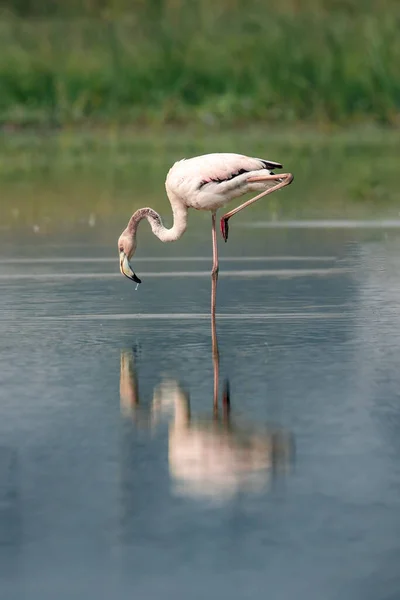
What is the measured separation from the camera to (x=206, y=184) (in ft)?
39.2

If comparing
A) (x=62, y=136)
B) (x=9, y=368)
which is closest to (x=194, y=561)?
(x=9, y=368)

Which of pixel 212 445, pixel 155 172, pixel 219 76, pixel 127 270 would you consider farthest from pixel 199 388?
pixel 219 76

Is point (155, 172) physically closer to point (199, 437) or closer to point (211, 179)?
point (211, 179)

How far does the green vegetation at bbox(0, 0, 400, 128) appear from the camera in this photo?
3027cm

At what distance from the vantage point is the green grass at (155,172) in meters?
18.4

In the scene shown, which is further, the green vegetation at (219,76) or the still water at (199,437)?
the green vegetation at (219,76)

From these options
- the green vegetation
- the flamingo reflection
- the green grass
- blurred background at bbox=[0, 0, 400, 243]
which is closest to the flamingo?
the flamingo reflection

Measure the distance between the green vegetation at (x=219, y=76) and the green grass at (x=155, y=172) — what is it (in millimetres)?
1040

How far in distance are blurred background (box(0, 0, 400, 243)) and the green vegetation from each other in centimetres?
3

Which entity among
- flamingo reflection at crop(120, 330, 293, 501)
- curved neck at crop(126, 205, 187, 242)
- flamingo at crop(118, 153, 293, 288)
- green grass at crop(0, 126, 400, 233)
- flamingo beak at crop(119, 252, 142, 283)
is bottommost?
flamingo reflection at crop(120, 330, 293, 501)

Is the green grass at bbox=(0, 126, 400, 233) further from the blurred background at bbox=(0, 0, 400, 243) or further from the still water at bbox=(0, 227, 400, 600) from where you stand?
the still water at bbox=(0, 227, 400, 600)

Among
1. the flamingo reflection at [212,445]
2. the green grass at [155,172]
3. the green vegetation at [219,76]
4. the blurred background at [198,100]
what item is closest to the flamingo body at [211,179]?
the flamingo reflection at [212,445]

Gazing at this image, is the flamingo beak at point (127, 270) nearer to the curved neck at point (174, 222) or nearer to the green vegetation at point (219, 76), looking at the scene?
the curved neck at point (174, 222)

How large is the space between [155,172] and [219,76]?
9.79m
